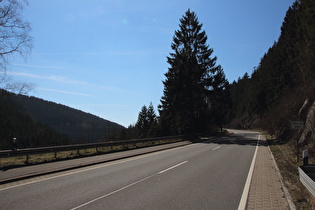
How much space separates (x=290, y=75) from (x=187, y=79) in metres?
19.5

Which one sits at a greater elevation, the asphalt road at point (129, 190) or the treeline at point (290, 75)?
the treeline at point (290, 75)

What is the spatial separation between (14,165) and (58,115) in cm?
18702

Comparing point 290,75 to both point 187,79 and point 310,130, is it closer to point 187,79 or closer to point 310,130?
point 187,79

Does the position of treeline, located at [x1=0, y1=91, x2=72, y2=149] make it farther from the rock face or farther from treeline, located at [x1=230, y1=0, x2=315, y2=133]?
the rock face

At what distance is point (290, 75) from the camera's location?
131ft

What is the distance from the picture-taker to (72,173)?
32.0 feet

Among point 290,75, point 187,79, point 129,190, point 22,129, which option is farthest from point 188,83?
point 22,129

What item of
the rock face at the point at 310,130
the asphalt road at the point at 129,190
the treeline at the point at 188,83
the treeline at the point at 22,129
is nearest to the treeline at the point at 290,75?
the rock face at the point at 310,130

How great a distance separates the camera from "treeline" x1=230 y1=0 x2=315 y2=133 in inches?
818

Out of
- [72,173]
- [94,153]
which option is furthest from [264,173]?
[94,153]

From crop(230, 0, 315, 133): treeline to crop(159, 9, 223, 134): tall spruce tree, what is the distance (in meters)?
11.2

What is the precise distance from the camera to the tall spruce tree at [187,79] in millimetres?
34281

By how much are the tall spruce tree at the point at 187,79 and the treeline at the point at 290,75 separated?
11182 millimetres

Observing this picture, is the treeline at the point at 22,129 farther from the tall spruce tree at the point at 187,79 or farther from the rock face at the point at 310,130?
the rock face at the point at 310,130
